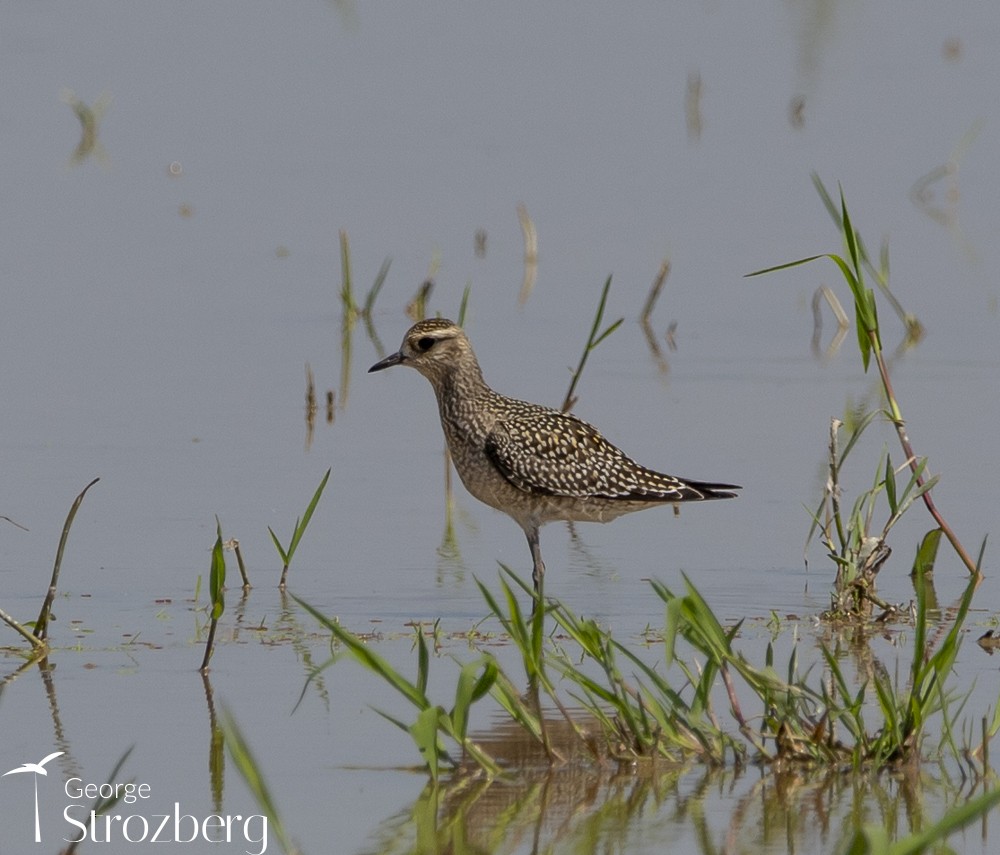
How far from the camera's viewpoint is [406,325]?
1358 centimetres

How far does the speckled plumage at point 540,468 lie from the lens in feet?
32.4

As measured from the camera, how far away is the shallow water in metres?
7.36

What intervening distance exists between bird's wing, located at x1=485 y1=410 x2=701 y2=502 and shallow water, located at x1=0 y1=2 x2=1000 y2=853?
321mm

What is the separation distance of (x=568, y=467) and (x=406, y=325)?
3.87m

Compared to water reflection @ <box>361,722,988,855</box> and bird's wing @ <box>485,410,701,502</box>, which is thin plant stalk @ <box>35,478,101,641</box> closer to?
water reflection @ <box>361,722,988,855</box>

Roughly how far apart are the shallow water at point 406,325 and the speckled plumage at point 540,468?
26 centimetres

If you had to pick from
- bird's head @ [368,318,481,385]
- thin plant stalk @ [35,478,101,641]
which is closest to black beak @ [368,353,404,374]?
bird's head @ [368,318,481,385]

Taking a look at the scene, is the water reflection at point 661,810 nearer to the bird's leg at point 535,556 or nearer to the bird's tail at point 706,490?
the bird's leg at point 535,556

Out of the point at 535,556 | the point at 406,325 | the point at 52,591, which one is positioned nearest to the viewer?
the point at 52,591

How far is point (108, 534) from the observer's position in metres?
9.80

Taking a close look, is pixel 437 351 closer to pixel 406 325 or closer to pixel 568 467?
pixel 568 467

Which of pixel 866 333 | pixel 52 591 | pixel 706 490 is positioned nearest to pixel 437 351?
pixel 706 490

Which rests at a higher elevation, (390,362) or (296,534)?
(390,362)

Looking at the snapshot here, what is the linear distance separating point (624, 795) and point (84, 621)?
2.91 meters
